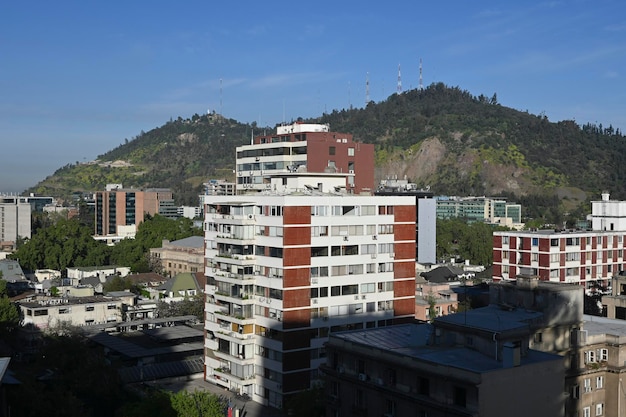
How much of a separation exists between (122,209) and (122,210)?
207 millimetres

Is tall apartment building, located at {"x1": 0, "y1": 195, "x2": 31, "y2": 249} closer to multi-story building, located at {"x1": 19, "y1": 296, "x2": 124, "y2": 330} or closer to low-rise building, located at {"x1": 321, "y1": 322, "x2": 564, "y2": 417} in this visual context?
multi-story building, located at {"x1": 19, "y1": 296, "x2": 124, "y2": 330}

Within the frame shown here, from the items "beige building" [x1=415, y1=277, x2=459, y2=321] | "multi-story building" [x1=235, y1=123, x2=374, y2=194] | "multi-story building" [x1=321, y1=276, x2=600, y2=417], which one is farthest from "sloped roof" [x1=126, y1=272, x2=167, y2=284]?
"multi-story building" [x1=321, y1=276, x2=600, y2=417]

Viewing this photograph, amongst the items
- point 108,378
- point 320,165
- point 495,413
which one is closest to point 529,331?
point 495,413

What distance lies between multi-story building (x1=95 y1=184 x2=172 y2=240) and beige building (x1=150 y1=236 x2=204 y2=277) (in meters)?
51.0

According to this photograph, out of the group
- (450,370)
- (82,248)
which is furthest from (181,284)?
(450,370)

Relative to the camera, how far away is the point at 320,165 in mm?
75500

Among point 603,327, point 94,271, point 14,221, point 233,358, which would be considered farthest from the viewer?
point 14,221

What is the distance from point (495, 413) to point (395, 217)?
20449mm

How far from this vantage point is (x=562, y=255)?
64812mm

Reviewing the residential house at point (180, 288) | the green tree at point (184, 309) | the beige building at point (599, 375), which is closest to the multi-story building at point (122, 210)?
the residential house at point (180, 288)

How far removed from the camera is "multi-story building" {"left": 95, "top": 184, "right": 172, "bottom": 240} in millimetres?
159875

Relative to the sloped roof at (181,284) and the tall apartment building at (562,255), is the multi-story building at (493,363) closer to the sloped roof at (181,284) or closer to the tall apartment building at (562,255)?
the tall apartment building at (562,255)

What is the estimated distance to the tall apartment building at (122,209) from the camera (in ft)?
525

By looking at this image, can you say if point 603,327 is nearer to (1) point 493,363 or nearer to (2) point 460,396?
(1) point 493,363
